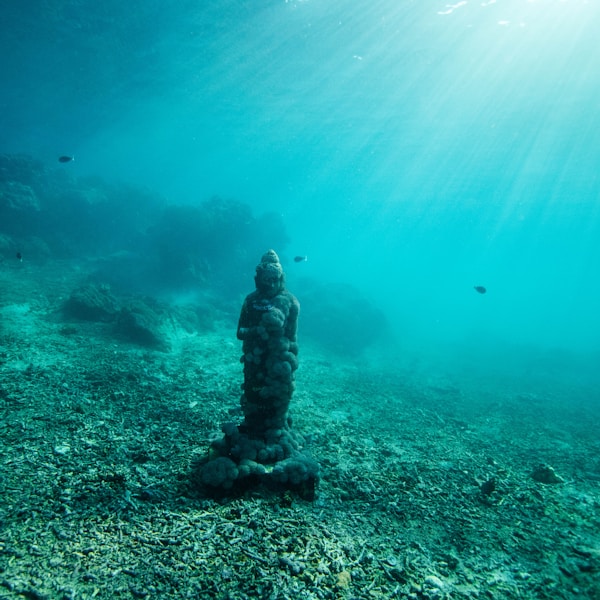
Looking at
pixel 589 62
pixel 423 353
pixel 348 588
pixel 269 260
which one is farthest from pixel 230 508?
pixel 589 62

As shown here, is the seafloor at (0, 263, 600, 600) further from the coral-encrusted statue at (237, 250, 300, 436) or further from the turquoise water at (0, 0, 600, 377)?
the turquoise water at (0, 0, 600, 377)

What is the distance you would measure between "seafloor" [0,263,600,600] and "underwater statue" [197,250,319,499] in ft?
1.53

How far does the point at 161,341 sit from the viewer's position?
12195 millimetres

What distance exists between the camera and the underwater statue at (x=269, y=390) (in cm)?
502

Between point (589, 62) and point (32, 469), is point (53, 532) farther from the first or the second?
point (589, 62)

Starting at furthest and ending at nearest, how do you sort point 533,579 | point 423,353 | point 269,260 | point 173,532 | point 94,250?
point 94,250, point 423,353, point 269,260, point 533,579, point 173,532

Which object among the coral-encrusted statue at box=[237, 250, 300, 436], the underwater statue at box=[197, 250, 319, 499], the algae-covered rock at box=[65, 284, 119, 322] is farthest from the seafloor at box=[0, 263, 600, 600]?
the algae-covered rock at box=[65, 284, 119, 322]

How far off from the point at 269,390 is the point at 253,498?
1.67m

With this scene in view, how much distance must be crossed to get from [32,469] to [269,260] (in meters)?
4.93

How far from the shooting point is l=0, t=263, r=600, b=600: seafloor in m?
3.32

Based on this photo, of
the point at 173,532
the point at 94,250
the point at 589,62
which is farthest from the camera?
the point at 94,250

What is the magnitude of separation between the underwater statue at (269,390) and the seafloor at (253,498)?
47 centimetres

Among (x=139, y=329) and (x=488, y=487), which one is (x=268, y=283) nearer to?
(x=488, y=487)

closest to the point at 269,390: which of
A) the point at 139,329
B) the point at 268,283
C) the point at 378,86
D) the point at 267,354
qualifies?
the point at 267,354
